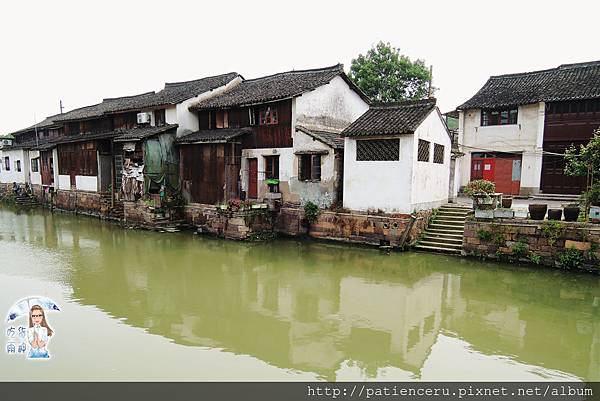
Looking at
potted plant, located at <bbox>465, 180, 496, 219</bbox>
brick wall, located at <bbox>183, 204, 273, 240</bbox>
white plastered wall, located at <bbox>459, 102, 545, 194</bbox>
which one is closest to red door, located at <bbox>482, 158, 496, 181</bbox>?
white plastered wall, located at <bbox>459, 102, 545, 194</bbox>

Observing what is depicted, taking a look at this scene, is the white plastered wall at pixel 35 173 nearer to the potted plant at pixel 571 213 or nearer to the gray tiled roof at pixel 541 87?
the gray tiled roof at pixel 541 87

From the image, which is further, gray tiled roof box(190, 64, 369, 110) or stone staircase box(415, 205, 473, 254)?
gray tiled roof box(190, 64, 369, 110)

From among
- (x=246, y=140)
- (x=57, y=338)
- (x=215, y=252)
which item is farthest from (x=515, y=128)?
(x=57, y=338)

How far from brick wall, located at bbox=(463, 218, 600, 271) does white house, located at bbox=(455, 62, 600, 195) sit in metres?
6.75

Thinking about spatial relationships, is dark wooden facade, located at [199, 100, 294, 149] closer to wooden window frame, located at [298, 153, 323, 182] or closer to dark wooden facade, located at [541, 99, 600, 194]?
wooden window frame, located at [298, 153, 323, 182]

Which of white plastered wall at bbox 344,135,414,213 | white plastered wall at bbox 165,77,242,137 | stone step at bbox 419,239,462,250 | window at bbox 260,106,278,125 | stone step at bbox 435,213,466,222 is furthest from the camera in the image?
white plastered wall at bbox 165,77,242,137

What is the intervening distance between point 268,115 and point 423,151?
663cm

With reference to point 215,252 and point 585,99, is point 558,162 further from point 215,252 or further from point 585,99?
point 215,252

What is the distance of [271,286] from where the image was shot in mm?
9898

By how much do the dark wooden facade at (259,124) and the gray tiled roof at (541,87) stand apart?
373 inches

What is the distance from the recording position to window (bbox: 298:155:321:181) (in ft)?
50.8

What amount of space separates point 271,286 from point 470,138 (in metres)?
14.8

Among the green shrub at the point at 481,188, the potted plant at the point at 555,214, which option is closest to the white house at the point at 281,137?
the green shrub at the point at 481,188

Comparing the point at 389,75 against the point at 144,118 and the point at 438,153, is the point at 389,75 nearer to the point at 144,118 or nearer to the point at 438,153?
the point at 438,153
